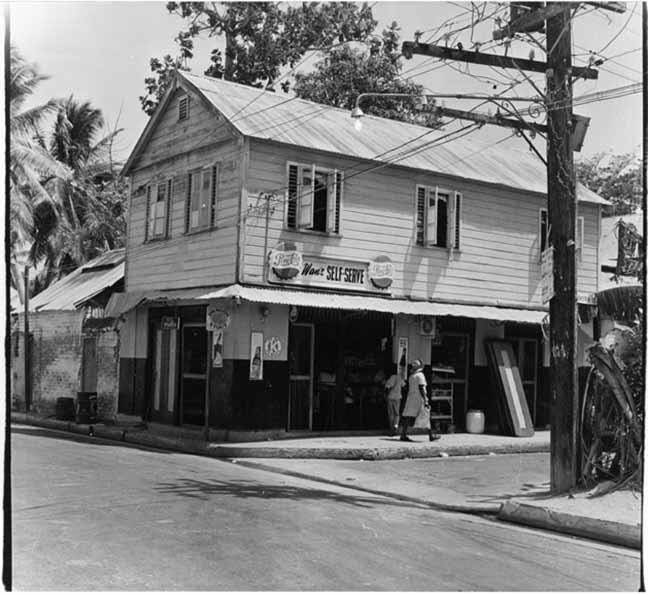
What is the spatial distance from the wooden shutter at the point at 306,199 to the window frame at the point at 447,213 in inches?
119

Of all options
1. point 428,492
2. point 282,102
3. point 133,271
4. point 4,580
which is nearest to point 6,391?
point 4,580

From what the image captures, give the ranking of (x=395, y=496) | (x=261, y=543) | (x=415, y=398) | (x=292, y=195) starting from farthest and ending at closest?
(x=292, y=195) < (x=415, y=398) < (x=395, y=496) < (x=261, y=543)

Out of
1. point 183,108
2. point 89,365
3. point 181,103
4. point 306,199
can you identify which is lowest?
point 89,365

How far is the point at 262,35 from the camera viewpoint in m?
28.0

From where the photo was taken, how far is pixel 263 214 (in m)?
18.0

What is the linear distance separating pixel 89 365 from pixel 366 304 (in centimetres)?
1019

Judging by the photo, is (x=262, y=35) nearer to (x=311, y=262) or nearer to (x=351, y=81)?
(x=351, y=81)

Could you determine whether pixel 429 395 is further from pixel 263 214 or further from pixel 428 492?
pixel 428 492

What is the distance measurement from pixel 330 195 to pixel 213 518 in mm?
10843

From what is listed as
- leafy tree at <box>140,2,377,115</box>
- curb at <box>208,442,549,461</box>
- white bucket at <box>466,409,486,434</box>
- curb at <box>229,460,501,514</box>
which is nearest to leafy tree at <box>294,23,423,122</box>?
leafy tree at <box>140,2,377,115</box>

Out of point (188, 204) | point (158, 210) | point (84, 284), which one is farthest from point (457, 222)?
point (84, 284)

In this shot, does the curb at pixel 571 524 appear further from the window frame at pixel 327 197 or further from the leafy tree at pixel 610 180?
the leafy tree at pixel 610 180

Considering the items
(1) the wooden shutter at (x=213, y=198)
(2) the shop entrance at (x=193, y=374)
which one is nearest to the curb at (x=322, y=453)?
(2) the shop entrance at (x=193, y=374)

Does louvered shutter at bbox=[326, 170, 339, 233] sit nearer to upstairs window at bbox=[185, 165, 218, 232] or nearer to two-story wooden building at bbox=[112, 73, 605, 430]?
two-story wooden building at bbox=[112, 73, 605, 430]
